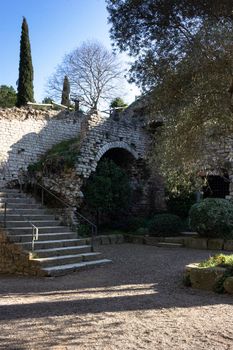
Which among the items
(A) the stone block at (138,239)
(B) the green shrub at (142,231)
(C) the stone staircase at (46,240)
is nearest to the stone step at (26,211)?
(C) the stone staircase at (46,240)

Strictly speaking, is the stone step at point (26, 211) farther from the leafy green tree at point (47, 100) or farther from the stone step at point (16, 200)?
the leafy green tree at point (47, 100)

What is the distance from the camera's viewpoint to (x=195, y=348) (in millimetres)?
4086

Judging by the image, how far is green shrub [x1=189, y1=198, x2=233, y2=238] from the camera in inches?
489

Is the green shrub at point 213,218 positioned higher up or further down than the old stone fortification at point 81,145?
further down

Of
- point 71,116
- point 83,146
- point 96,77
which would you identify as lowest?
point 83,146

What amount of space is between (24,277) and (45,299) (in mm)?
2587

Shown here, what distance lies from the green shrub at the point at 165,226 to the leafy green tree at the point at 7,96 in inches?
624

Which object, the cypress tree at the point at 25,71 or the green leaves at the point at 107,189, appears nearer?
the green leaves at the point at 107,189

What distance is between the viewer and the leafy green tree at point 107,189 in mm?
14031

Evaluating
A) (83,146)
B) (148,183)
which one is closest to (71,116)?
(83,146)

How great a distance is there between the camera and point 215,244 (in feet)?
41.5

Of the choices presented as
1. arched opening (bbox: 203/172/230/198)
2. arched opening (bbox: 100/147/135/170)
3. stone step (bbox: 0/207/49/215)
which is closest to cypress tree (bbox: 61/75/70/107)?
arched opening (bbox: 100/147/135/170)

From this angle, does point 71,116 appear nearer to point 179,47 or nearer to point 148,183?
point 148,183

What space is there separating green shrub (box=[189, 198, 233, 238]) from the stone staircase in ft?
11.6
